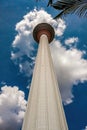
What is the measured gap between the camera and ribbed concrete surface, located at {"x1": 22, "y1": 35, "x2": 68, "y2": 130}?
1198cm

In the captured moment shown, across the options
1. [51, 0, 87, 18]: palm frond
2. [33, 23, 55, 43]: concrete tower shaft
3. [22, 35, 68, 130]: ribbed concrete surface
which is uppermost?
[33, 23, 55, 43]: concrete tower shaft

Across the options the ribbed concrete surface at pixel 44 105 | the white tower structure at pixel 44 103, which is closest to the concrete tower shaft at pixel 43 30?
the white tower structure at pixel 44 103

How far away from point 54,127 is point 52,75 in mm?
5456

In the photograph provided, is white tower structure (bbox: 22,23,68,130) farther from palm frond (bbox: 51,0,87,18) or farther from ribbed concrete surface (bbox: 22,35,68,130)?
palm frond (bbox: 51,0,87,18)

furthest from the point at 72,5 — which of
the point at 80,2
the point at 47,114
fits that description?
the point at 47,114

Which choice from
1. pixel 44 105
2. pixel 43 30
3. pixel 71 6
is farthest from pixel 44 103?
pixel 43 30

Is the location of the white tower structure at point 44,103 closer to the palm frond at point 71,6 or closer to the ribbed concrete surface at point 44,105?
the ribbed concrete surface at point 44,105

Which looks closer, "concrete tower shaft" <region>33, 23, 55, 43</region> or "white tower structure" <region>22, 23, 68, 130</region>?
"white tower structure" <region>22, 23, 68, 130</region>

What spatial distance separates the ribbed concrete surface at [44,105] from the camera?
39.3 ft

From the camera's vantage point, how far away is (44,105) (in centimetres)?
1310

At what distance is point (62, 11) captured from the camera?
564 inches

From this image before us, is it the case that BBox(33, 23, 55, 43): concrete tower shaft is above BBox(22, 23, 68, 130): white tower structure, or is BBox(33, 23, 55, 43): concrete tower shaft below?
above

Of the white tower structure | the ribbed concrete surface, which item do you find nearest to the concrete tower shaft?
the white tower structure

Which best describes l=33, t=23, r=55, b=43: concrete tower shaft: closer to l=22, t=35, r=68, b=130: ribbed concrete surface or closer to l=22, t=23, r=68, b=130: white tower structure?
l=22, t=23, r=68, b=130: white tower structure
